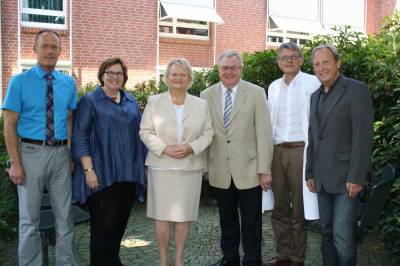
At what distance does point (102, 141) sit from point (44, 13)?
11021 mm

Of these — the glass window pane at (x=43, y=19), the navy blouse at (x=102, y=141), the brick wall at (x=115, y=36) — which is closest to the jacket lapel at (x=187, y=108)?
the navy blouse at (x=102, y=141)

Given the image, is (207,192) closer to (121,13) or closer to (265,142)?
(265,142)

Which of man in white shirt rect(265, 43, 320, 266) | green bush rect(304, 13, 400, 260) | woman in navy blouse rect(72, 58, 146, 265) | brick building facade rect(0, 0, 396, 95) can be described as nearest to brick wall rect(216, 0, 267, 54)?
brick building facade rect(0, 0, 396, 95)

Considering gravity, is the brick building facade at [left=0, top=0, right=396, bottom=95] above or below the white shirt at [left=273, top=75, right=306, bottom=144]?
above

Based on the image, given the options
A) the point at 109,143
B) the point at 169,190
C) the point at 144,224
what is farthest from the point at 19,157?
the point at 144,224

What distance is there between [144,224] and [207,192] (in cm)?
158

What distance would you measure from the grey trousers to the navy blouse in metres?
0.11

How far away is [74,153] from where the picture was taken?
411cm

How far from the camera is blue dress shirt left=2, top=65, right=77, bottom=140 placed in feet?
13.0

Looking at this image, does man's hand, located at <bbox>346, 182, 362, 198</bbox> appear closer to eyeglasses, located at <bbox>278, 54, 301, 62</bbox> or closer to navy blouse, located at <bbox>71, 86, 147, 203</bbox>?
eyeglasses, located at <bbox>278, 54, 301, 62</bbox>

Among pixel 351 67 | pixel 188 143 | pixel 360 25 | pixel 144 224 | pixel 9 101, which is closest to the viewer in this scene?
pixel 9 101

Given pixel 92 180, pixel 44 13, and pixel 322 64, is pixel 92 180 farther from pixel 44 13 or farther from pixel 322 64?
pixel 44 13

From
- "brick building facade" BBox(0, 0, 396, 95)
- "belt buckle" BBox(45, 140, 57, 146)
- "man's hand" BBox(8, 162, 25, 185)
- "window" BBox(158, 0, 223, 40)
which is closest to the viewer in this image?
"man's hand" BBox(8, 162, 25, 185)

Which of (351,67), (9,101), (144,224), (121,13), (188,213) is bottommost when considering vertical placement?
(144,224)
